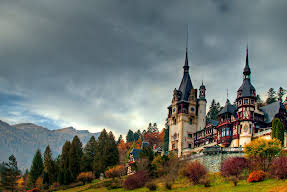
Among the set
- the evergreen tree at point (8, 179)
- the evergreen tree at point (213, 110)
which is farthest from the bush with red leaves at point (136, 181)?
the evergreen tree at point (213, 110)

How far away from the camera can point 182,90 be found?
8562 centimetres

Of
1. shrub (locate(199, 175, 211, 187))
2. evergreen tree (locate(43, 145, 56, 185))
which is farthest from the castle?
evergreen tree (locate(43, 145, 56, 185))

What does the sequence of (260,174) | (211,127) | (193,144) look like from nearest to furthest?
(260,174), (211,127), (193,144)

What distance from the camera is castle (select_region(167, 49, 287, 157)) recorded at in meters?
66.3

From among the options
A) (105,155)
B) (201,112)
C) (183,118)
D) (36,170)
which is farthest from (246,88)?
(36,170)

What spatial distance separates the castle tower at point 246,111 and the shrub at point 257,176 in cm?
2189

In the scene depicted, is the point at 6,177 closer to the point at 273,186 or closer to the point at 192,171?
the point at 192,171

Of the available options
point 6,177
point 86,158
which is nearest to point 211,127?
point 86,158

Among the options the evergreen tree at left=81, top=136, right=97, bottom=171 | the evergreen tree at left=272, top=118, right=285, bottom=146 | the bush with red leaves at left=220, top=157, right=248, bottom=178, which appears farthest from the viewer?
the evergreen tree at left=81, top=136, right=97, bottom=171

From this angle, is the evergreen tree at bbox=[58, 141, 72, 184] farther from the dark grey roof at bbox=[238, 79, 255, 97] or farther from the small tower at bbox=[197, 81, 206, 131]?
the dark grey roof at bbox=[238, 79, 255, 97]

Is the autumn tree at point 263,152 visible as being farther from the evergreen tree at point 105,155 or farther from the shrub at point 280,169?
the evergreen tree at point 105,155

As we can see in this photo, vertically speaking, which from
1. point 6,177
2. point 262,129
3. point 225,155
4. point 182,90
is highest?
point 182,90

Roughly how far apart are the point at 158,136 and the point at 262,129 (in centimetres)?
6868

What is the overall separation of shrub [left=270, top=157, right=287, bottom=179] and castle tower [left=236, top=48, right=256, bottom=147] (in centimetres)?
2121
